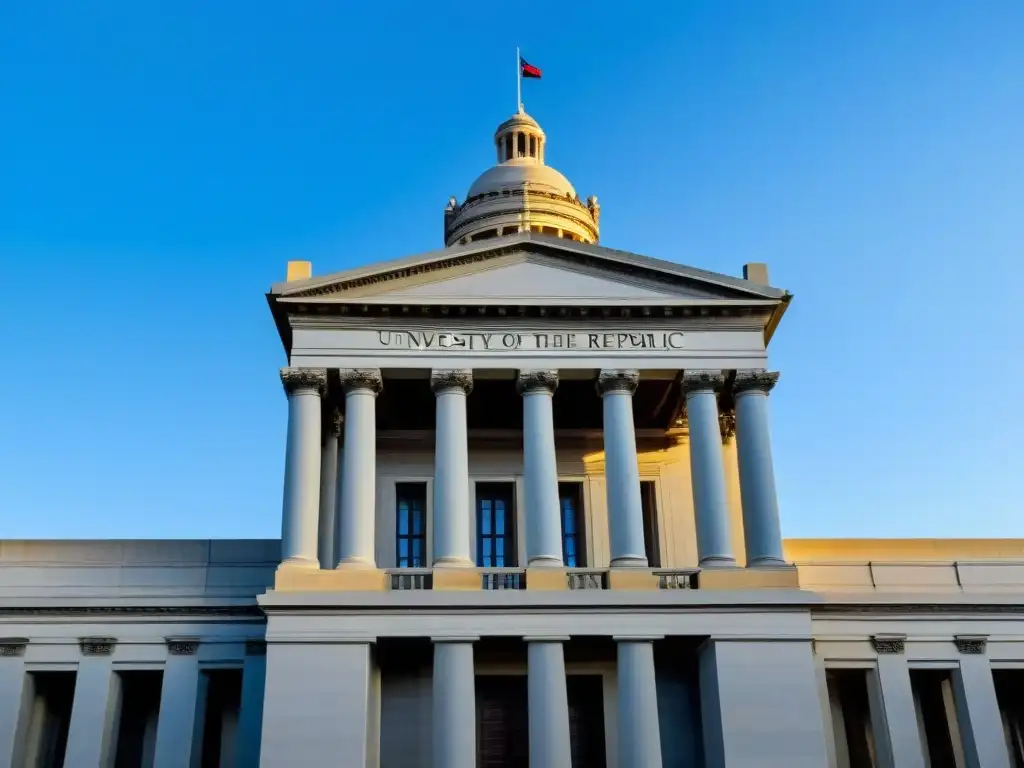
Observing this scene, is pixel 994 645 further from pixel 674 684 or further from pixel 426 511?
pixel 426 511

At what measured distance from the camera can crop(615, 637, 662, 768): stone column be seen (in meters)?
28.2

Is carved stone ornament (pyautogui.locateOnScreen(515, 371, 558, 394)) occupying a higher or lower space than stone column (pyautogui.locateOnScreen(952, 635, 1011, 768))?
higher

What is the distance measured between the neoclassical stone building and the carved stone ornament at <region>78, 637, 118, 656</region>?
0.33ft

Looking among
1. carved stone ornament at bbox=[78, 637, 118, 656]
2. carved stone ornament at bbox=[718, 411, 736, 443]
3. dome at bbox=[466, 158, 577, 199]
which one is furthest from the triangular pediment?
dome at bbox=[466, 158, 577, 199]

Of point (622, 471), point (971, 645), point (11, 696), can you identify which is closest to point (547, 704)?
point (622, 471)

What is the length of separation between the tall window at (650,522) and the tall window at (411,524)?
6418 mm

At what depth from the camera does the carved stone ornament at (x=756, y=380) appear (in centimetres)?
3200

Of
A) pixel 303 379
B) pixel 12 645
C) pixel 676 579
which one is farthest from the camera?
pixel 12 645

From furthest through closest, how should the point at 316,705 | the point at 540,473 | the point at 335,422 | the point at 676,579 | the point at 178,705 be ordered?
the point at 335,422 < the point at 178,705 < the point at 540,473 < the point at 676,579 < the point at 316,705

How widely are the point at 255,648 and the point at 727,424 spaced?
1477cm

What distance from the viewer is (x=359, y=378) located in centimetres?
3136

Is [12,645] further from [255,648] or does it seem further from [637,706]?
[637,706]

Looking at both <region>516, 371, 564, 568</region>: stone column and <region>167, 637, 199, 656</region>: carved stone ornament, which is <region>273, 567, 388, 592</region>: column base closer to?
<region>516, 371, 564, 568</region>: stone column

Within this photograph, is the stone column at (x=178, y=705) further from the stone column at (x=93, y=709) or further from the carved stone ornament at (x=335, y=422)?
the carved stone ornament at (x=335, y=422)
